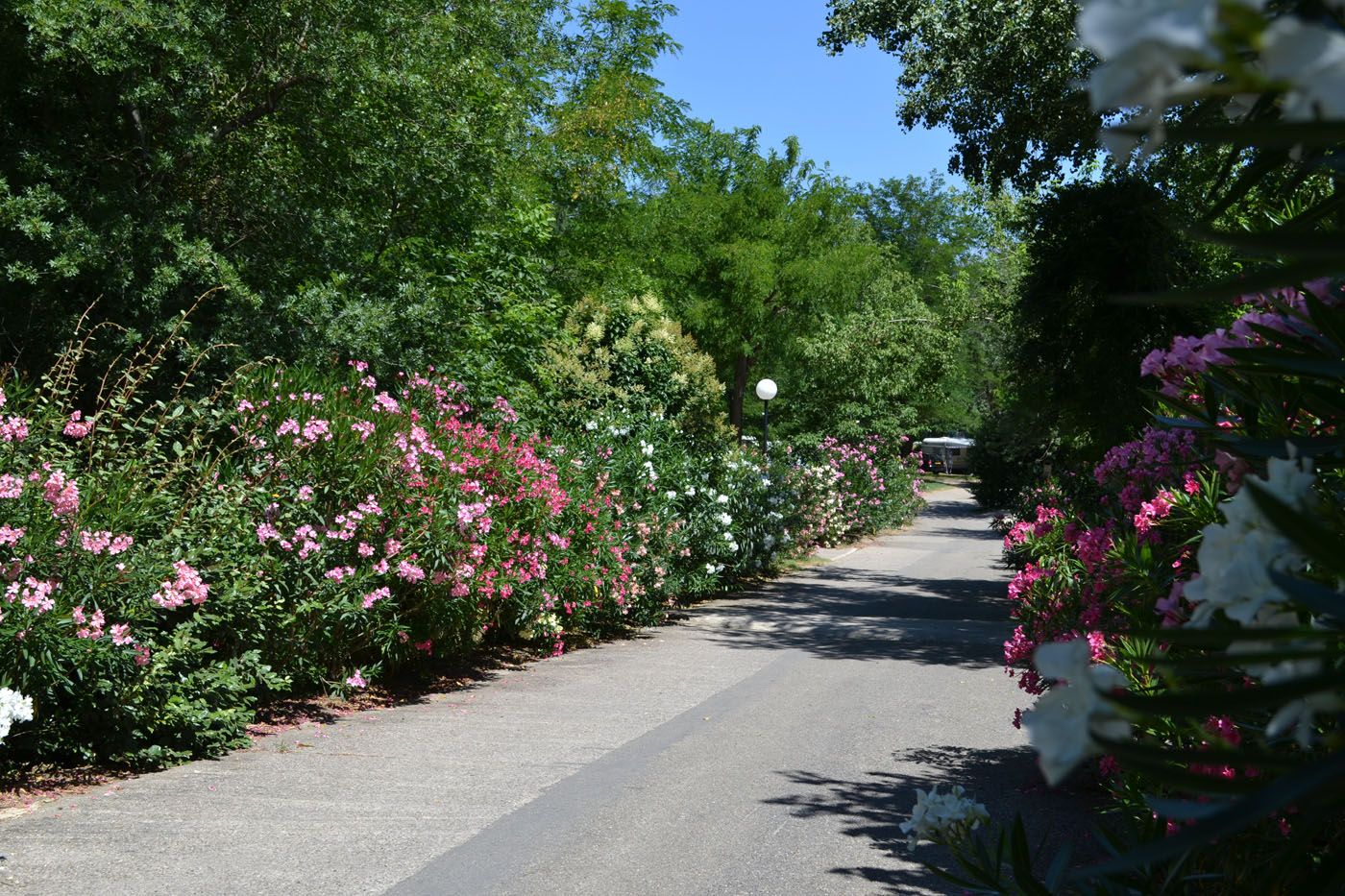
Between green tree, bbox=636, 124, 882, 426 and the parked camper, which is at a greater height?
green tree, bbox=636, 124, 882, 426

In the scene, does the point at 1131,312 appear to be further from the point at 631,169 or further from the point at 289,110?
the point at 631,169

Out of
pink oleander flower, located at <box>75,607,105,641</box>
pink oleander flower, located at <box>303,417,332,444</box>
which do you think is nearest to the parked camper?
pink oleander flower, located at <box>303,417,332,444</box>

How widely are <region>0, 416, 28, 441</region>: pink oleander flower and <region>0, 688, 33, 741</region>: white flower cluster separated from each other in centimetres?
154

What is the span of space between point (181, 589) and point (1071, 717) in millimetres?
6359

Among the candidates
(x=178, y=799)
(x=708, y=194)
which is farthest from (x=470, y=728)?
(x=708, y=194)

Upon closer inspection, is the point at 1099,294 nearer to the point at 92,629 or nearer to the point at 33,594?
the point at 92,629

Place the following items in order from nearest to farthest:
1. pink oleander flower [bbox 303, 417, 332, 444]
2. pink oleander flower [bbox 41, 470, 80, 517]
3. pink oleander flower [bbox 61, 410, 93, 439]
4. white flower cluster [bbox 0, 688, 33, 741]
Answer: white flower cluster [bbox 0, 688, 33, 741]
pink oleander flower [bbox 41, 470, 80, 517]
pink oleander flower [bbox 61, 410, 93, 439]
pink oleander flower [bbox 303, 417, 332, 444]

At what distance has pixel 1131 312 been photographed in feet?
38.6

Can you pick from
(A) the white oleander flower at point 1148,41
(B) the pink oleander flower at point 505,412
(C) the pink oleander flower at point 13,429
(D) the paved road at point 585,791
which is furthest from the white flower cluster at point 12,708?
(B) the pink oleander flower at point 505,412

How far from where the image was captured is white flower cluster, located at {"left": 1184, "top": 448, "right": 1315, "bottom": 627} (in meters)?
0.75

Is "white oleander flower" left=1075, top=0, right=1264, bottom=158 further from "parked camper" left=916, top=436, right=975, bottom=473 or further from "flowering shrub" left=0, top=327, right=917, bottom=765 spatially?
"parked camper" left=916, top=436, right=975, bottom=473

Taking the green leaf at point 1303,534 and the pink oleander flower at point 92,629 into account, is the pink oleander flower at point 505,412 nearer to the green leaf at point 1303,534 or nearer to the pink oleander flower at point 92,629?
the pink oleander flower at point 92,629

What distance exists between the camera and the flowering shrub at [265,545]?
233 inches

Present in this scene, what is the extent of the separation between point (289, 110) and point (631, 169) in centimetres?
1410
